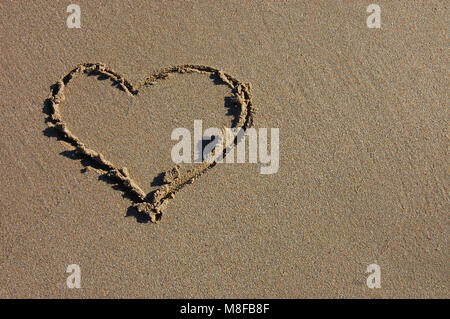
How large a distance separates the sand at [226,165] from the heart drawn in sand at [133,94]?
0.04 feet

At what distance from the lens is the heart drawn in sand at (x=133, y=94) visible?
2.23 metres

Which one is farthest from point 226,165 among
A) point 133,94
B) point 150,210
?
point 133,94

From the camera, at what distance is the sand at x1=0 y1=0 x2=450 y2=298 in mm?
2156

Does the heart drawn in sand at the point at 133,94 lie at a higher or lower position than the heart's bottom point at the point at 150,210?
higher

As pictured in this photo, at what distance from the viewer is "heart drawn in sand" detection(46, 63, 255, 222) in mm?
2230

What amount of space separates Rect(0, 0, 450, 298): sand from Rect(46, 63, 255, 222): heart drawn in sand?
0.01 m

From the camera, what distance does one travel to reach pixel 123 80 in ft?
7.94

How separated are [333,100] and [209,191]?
94cm

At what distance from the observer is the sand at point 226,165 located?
84.9 inches

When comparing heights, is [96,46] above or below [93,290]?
above

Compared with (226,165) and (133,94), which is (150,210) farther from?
(133,94)

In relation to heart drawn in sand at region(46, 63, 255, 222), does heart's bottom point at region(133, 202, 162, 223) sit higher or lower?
lower
